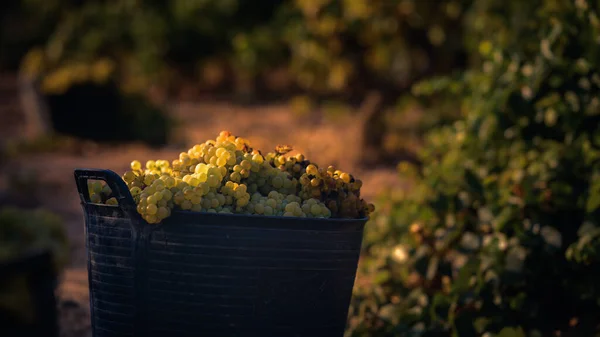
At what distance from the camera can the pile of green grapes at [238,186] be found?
225 centimetres

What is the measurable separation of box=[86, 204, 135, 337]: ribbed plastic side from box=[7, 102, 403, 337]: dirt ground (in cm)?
146

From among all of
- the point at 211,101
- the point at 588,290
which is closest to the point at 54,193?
the point at 588,290

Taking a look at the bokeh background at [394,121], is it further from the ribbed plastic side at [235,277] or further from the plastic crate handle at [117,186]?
the plastic crate handle at [117,186]

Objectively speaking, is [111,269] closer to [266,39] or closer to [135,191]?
[135,191]

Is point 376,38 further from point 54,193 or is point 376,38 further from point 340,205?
point 340,205

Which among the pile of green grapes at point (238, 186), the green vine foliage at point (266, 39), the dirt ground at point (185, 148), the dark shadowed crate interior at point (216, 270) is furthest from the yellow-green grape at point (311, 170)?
the green vine foliage at point (266, 39)

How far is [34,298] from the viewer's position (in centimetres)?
343

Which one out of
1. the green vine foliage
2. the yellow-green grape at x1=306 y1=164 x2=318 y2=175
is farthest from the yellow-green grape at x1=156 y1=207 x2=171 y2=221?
the green vine foliage

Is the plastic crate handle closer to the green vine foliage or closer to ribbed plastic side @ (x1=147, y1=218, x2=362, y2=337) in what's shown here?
ribbed plastic side @ (x1=147, y1=218, x2=362, y2=337)

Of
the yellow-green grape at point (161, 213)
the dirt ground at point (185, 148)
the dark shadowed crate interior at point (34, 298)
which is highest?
the dirt ground at point (185, 148)

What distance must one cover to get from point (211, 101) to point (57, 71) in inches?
262

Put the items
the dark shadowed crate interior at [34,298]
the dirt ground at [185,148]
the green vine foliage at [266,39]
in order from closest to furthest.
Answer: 1. the dark shadowed crate interior at [34,298]
2. the dirt ground at [185,148]
3. the green vine foliage at [266,39]

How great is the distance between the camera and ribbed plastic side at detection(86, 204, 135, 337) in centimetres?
229

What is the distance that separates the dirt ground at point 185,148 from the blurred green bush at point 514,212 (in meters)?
1.55
